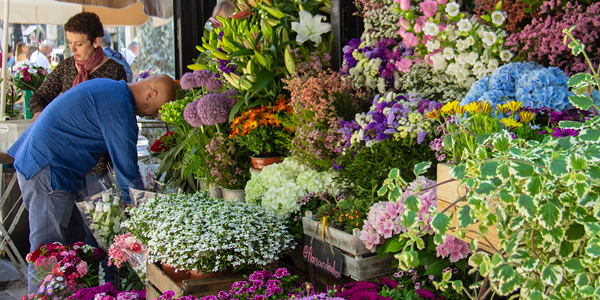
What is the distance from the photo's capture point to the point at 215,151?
104 inches

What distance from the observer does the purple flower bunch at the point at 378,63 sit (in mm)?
2057

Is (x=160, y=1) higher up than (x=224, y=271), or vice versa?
(x=160, y=1)

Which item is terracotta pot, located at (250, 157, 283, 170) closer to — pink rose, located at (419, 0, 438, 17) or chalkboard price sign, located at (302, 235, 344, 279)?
chalkboard price sign, located at (302, 235, 344, 279)

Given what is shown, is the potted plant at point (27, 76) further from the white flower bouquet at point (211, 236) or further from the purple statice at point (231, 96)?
the white flower bouquet at point (211, 236)

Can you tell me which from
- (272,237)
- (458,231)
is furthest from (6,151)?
(458,231)

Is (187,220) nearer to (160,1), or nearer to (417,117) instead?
(417,117)

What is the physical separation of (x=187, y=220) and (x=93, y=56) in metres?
1.81

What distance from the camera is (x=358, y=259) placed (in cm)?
168

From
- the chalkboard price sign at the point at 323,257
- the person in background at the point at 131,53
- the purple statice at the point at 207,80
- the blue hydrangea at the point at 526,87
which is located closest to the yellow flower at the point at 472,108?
the blue hydrangea at the point at 526,87

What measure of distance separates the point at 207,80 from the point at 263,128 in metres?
0.78

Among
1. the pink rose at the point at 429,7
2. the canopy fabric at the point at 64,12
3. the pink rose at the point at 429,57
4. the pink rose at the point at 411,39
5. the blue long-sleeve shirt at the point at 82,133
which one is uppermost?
the canopy fabric at the point at 64,12

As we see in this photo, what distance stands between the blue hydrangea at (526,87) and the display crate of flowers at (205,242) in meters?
0.95

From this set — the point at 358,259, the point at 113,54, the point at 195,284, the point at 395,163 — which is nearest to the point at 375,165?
the point at 395,163

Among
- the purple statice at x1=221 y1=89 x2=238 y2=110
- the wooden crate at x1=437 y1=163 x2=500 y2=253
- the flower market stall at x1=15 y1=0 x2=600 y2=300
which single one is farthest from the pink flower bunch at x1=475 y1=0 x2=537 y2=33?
the purple statice at x1=221 y1=89 x2=238 y2=110
